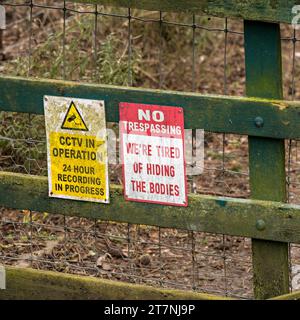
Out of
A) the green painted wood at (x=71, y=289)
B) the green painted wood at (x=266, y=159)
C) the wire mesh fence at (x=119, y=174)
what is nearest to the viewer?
the green painted wood at (x=266, y=159)

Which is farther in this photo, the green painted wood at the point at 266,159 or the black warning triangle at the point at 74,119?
the black warning triangle at the point at 74,119

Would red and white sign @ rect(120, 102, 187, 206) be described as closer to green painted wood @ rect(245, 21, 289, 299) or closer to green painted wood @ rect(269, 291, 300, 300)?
green painted wood @ rect(245, 21, 289, 299)

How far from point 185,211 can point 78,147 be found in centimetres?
59

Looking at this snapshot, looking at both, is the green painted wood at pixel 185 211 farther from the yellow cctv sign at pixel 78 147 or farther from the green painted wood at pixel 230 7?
the green painted wood at pixel 230 7

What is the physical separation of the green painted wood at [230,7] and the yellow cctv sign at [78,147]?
1.65 ft

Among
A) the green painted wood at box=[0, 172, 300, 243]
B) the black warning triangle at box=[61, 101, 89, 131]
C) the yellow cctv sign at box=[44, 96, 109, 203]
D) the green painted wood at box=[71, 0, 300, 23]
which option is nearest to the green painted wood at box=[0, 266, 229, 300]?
the green painted wood at box=[0, 172, 300, 243]

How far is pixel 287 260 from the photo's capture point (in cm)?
484

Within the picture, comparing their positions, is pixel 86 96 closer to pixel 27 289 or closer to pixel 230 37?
pixel 27 289

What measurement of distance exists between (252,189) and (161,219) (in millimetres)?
464

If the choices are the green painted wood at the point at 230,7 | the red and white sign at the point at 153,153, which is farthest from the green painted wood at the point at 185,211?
the green painted wood at the point at 230,7

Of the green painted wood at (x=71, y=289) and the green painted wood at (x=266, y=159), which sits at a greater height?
the green painted wood at (x=266, y=159)

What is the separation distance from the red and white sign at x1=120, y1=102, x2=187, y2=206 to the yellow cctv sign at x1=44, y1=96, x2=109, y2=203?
0.37 feet

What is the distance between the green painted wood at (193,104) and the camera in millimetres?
4586

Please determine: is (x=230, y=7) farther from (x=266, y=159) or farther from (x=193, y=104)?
(x=266, y=159)
